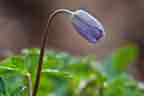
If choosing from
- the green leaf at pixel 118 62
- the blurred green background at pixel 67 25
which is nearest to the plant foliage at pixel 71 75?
the green leaf at pixel 118 62

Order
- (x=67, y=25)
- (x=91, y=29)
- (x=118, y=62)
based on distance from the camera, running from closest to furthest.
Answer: (x=91, y=29), (x=118, y=62), (x=67, y=25)

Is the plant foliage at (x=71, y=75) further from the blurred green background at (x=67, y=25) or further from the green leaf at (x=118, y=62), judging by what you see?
the blurred green background at (x=67, y=25)

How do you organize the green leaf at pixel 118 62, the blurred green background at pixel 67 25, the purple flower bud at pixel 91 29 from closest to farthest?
1. the purple flower bud at pixel 91 29
2. the green leaf at pixel 118 62
3. the blurred green background at pixel 67 25

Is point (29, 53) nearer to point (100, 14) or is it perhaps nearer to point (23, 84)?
point (23, 84)

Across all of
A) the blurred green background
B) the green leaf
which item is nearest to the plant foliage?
the green leaf

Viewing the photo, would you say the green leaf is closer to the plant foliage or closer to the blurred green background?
the plant foliage

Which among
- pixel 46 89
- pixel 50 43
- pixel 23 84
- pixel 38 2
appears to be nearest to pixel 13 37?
pixel 50 43

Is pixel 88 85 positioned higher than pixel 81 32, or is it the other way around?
pixel 81 32

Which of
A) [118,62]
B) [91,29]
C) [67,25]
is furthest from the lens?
[67,25]

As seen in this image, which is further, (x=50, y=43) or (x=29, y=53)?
(x=50, y=43)

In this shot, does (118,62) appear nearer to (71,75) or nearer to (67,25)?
(71,75)

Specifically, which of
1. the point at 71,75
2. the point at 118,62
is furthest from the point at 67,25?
the point at 71,75
